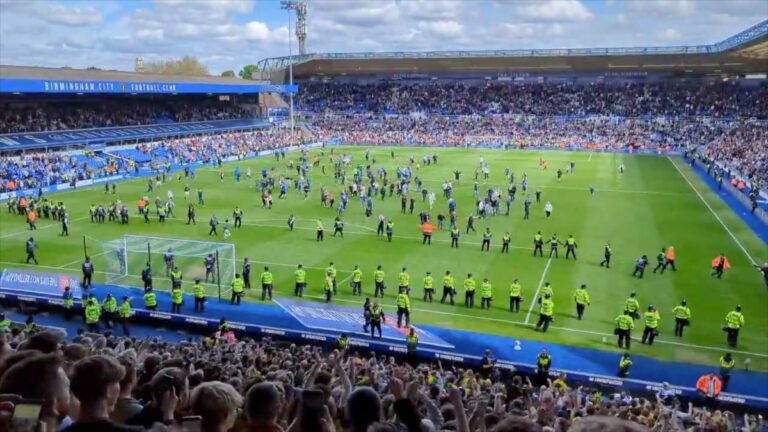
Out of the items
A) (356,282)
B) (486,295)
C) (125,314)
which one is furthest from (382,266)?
(125,314)

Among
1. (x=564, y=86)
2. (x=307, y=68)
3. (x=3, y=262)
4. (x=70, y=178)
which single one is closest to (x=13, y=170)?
(x=70, y=178)

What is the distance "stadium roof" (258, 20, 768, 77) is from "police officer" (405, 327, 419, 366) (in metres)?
58.2

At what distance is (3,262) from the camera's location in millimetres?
28047

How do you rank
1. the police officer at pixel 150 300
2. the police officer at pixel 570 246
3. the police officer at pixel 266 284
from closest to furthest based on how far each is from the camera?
the police officer at pixel 150 300 < the police officer at pixel 266 284 < the police officer at pixel 570 246

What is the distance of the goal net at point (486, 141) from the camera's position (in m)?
75.9

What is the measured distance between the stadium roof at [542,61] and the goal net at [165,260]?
53393 millimetres

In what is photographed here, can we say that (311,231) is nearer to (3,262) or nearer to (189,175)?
(3,262)

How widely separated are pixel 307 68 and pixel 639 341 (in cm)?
8094

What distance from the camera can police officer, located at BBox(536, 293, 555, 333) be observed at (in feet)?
66.9

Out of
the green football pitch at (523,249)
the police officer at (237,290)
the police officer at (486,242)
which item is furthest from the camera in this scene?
the police officer at (486,242)

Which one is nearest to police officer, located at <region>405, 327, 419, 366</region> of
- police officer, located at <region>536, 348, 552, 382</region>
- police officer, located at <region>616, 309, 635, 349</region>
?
police officer, located at <region>536, 348, 552, 382</region>

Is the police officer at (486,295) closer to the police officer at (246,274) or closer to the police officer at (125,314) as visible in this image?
the police officer at (246,274)

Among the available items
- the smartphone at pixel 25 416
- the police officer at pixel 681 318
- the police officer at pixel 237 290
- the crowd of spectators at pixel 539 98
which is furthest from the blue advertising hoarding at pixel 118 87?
the smartphone at pixel 25 416

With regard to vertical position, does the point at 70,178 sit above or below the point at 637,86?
below
